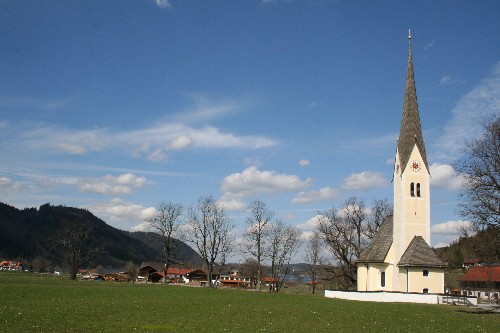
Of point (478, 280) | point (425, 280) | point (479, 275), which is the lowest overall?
point (478, 280)

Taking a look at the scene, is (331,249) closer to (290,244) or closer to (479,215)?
→ (290,244)

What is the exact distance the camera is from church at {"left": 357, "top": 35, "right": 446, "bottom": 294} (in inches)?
1901

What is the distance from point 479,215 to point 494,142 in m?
5.09

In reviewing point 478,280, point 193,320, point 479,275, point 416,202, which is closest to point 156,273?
point 478,280

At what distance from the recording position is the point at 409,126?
5397cm

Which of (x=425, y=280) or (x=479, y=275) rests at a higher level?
(x=425, y=280)

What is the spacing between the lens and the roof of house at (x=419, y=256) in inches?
1892

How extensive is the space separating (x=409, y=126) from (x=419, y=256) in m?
13.4

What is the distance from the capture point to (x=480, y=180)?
36.5 metres

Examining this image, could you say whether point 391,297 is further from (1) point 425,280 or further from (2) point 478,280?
(2) point 478,280

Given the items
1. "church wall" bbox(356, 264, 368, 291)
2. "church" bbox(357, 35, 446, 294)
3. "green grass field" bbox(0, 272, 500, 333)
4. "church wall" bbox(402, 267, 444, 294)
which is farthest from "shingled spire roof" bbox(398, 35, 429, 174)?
"green grass field" bbox(0, 272, 500, 333)

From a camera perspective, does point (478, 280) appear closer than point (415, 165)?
No

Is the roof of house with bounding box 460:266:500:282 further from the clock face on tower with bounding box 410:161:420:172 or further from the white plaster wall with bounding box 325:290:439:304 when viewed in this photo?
the white plaster wall with bounding box 325:290:439:304

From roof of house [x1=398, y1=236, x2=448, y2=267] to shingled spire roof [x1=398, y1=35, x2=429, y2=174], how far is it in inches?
298
